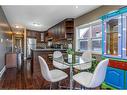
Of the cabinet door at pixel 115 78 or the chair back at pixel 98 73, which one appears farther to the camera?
the cabinet door at pixel 115 78

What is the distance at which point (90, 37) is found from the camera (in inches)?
206

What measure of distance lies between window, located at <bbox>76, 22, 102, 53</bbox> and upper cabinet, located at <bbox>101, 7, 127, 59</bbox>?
0.99 meters

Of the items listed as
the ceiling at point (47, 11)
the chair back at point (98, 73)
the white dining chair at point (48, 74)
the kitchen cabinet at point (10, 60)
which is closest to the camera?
the chair back at point (98, 73)

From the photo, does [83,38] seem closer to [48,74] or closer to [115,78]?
[115,78]

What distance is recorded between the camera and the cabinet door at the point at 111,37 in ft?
11.0

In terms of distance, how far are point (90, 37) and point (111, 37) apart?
1658 millimetres

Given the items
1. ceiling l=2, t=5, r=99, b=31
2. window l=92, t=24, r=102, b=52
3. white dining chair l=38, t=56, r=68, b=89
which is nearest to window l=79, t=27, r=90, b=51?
window l=92, t=24, r=102, b=52

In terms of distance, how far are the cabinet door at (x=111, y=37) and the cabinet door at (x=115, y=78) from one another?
345 millimetres

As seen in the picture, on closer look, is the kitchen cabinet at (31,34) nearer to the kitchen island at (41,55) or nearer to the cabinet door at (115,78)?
the kitchen island at (41,55)

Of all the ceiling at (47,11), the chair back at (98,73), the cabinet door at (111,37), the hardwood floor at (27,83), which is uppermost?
the ceiling at (47,11)

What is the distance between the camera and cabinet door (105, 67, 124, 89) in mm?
3010

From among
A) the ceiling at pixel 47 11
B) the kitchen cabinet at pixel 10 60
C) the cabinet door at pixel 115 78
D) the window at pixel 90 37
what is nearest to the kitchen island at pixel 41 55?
the window at pixel 90 37
